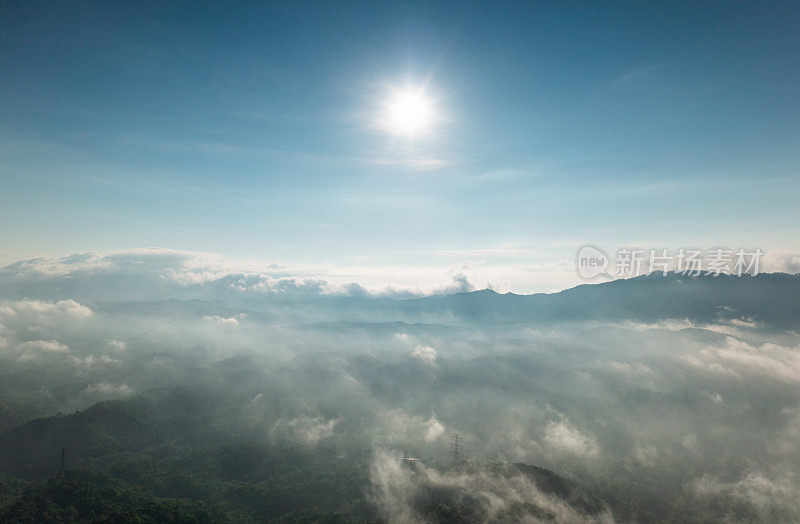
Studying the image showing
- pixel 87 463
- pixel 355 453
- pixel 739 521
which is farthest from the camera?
pixel 355 453

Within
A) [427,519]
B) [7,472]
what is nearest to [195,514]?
[427,519]

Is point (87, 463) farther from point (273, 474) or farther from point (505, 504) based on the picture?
point (505, 504)

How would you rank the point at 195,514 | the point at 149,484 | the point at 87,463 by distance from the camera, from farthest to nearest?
the point at 87,463, the point at 149,484, the point at 195,514

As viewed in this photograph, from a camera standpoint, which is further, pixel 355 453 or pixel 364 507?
pixel 355 453

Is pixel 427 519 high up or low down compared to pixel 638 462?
up

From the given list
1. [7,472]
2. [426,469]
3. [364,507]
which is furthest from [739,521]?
[7,472]

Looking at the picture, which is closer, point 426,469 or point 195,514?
point 195,514

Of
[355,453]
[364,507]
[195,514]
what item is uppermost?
[195,514]

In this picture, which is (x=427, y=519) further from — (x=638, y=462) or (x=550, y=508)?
(x=638, y=462)

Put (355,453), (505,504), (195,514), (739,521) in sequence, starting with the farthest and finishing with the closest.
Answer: (355,453) < (739,521) < (505,504) < (195,514)
